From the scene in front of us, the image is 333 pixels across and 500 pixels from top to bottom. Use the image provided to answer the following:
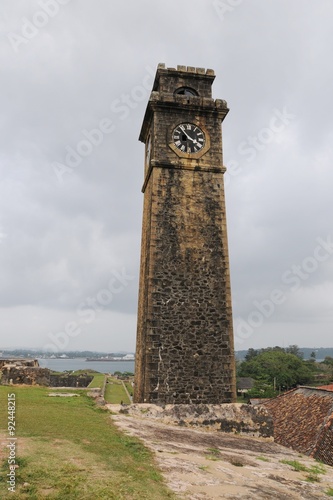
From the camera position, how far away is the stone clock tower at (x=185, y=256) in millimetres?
12562

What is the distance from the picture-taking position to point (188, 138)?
1453cm

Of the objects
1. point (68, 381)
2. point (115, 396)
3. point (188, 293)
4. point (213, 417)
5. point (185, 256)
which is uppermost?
point (185, 256)

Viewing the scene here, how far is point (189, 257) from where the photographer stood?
13523mm

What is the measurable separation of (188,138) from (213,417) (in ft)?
31.5

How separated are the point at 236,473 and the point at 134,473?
183 cm

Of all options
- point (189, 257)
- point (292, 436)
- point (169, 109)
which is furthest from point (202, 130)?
point (292, 436)

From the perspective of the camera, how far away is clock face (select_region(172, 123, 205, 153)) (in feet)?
47.2

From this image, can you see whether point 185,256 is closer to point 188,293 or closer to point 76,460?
point 188,293

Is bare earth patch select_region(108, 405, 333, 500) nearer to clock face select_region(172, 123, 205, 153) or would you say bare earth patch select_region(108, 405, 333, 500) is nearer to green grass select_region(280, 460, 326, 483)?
green grass select_region(280, 460, 326, 483)

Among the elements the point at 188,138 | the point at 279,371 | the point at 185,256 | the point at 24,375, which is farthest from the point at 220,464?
the point at 279,371

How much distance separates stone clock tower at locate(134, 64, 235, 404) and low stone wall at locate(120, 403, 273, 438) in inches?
90.8

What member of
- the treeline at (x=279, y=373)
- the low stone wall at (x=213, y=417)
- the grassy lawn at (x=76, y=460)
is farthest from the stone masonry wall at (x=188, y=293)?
the treeline at (x=279, y=373)

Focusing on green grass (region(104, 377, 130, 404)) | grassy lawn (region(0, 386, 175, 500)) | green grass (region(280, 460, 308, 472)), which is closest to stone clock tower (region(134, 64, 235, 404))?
grassy lawn (region(0, 386, 175, 500))

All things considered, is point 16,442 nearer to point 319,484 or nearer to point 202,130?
point 319,484
